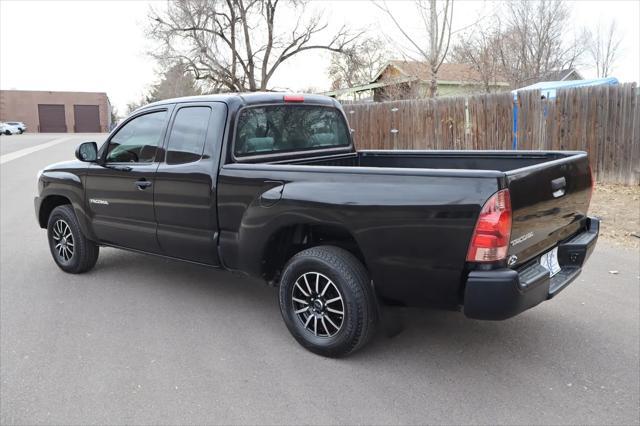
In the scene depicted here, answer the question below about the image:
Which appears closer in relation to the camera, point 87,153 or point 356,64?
point 87,153

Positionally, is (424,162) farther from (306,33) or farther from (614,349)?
(306,33)

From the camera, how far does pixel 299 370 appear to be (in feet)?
12.1

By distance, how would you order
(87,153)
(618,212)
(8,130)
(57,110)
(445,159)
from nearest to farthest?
(445,159), (87,153), (618,212), (8,130), (57,110)

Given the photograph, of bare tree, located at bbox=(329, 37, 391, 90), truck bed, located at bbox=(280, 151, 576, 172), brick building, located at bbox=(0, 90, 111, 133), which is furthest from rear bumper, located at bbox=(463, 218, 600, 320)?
brick building, located at bbox=(0, 90, 111, 133)

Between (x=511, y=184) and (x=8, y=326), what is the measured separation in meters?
4.07

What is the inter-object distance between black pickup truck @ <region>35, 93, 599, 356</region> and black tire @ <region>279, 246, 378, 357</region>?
10mm

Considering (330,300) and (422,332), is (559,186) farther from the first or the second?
(330,300)

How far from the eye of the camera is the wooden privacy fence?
10125mm

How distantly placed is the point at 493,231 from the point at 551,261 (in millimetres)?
987

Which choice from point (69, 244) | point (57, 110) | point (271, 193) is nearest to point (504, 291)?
point (271, 193)

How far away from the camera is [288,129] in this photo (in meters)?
4.93

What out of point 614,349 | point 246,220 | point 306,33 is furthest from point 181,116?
point 306,33

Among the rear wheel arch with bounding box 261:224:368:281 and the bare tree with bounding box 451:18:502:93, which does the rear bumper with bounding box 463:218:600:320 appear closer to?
the rear wheel arch with bounding box 261:224:368:281

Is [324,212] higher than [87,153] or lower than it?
lower
